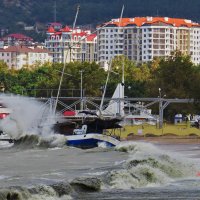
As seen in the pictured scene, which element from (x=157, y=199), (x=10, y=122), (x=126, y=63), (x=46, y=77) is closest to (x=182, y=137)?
(x=10, y=122)

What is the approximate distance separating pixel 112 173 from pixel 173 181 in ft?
8.40

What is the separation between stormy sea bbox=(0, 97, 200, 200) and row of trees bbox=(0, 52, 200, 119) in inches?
1952

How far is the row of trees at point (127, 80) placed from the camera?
11981cm

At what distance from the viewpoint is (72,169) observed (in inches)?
1811

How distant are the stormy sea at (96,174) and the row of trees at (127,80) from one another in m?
49.6

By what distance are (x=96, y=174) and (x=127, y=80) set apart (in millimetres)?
123678

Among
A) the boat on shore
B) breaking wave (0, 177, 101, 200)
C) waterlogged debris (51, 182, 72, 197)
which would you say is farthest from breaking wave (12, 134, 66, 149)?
waterlogged debris (51, 182, 72, 197)

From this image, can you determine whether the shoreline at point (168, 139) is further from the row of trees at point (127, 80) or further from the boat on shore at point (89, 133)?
the row of trees at point (127, 80)

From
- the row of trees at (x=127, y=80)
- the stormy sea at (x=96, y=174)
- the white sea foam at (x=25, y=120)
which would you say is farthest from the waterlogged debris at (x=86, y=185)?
the row of trees at (x=127, y=80)

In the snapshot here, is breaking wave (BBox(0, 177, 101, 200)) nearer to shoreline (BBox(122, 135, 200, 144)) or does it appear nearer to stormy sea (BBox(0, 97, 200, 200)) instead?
stormy sea (BBox(0, 97, 200, 200))

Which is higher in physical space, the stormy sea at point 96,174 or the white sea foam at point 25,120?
the white sea foam at point 25,120

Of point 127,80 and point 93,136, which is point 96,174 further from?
point 127,80

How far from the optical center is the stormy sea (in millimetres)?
35344

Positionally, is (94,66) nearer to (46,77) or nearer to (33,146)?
(46,77)
